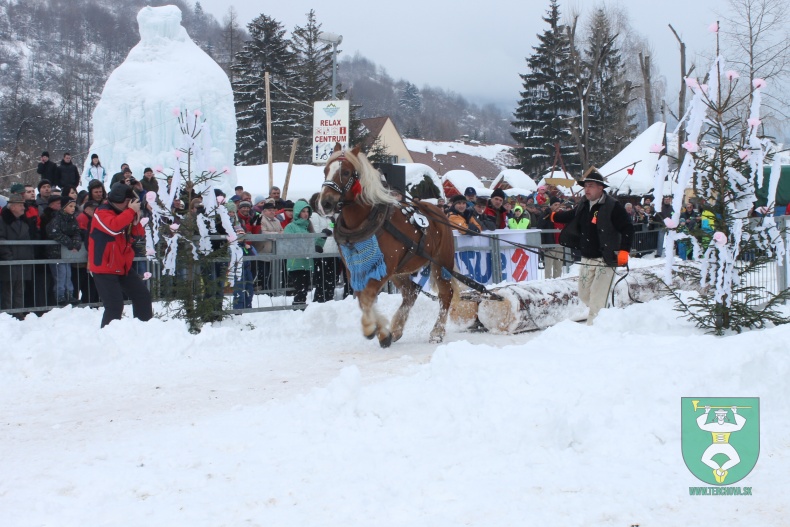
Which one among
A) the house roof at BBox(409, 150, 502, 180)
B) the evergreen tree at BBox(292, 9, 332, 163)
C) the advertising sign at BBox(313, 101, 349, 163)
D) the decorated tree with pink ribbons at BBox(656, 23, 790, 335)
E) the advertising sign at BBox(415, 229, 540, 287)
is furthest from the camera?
the house roof at BBox(409, 150, 502, 180)

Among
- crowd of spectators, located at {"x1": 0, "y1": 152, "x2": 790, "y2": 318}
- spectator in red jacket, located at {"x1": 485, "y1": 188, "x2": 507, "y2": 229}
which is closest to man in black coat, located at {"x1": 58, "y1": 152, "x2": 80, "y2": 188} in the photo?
crowd of spectators, located at {"x1": 0, "y1": 152, "x2": 790, "y2": 318}

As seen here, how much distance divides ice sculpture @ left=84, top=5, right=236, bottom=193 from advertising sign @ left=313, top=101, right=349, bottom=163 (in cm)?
757

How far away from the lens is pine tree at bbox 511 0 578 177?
4922cm

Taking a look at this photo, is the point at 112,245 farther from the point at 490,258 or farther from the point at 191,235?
the point at 490,258

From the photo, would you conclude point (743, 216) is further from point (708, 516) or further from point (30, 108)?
point (30, 108)

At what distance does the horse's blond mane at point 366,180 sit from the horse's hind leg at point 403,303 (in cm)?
126

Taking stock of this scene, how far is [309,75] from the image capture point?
5038cm

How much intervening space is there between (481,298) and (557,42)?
45.9m

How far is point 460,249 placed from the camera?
12.2 meters

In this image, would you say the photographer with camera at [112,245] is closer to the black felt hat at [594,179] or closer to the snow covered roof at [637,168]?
the black felt hat at [594,179]

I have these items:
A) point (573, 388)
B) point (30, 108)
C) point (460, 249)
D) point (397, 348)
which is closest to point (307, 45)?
point (30, 108)

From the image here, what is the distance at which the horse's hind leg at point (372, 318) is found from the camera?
8.05 meters

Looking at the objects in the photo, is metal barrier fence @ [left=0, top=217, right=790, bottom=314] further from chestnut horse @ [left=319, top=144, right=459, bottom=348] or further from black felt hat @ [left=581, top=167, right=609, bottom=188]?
chestnut horse @ [left=319, top=144, right=459, bottom=348]

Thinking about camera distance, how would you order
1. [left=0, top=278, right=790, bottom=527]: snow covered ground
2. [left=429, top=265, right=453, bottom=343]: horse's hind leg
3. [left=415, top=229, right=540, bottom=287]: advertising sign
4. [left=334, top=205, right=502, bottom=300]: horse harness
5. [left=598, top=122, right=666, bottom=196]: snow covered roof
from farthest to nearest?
[left=598, top=122, right=666, bottom=196]: snow covered roof
[left=415, top=229, right=540, bottom=287]: advertising sign
[left=429, top=265, right=453, bottom=343]: horse's hind leg
[left=334, top=205, right=502, bottom=300]: horse harness
[left=0, top=278, right=790, bottom=527]: snow covered ground
